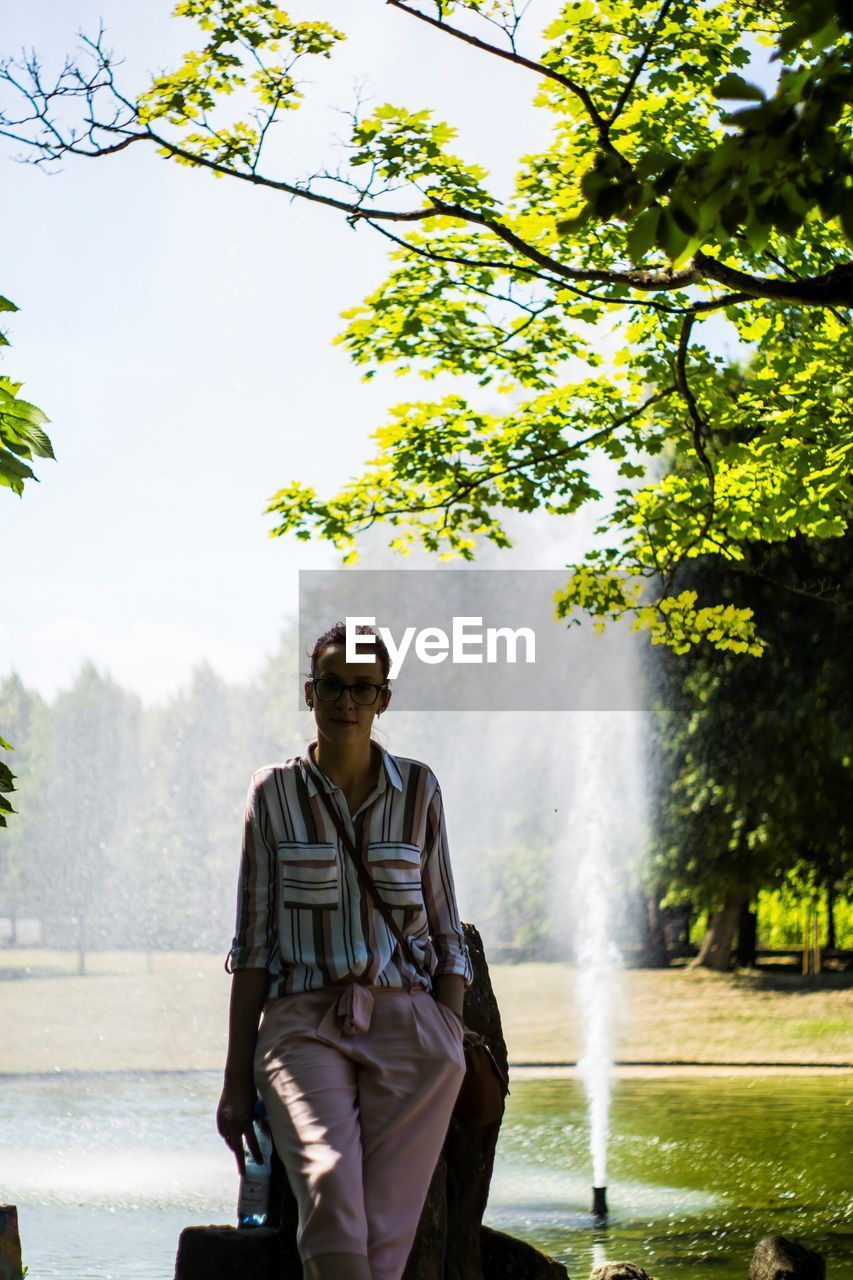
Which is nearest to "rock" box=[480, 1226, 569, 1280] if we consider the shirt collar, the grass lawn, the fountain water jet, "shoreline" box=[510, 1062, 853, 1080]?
the shirt collar

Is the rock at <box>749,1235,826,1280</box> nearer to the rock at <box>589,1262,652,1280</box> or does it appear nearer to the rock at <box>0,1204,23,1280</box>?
the rock at <box>589,1262,652,1280</box>

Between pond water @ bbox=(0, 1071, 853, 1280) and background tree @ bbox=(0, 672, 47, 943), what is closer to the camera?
pond water @ bbox=(0, 1071, 853, 1280)

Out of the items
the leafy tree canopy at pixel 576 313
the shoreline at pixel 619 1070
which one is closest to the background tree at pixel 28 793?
the shoreline at pixel 619 1070

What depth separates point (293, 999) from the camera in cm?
327

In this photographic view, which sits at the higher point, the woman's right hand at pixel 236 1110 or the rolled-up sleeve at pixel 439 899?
the rolled-up sleeve at pixel 439 899

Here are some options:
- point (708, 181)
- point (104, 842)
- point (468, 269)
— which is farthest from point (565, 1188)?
point (104, 842)

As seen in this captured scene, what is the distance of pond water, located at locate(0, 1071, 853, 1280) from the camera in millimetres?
7500

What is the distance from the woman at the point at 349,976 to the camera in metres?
3.18

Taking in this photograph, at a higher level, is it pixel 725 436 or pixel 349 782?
pixel 725 436

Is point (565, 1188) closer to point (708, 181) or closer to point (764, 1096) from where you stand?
point (764, 1096)

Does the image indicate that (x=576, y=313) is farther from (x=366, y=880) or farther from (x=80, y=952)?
(x=80, y=952)

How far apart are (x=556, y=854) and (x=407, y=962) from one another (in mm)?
23533

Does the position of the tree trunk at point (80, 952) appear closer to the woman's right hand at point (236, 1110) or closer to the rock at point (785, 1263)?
the rock at point (785, 1263)

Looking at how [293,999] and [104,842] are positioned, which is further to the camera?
[104,842]
